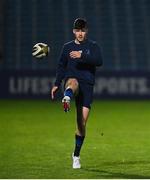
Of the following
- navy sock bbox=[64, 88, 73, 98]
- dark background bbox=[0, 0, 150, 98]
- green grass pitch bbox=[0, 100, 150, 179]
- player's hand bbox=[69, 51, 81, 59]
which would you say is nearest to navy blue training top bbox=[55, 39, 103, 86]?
player's hand bbox=[69, 51, 81, 59]

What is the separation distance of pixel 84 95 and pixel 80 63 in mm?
451

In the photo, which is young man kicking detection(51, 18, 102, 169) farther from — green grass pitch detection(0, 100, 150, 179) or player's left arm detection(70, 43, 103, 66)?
green grass pitch detection(0, 100, 150, 179)

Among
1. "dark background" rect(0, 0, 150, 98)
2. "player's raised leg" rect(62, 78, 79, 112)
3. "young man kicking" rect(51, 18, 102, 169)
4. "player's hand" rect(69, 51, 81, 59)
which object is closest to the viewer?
"player's raised leg" rect(62, 78, 79, 112)

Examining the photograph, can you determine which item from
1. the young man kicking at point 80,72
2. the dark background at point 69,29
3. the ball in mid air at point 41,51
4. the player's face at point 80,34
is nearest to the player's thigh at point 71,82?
the young man kicking at point 80,72

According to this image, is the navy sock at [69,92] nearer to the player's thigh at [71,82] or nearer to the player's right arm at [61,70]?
the player's thigh at [71,82]

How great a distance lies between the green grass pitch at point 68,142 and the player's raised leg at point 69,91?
89 centimetres

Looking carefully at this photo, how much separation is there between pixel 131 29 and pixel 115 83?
4.99 m

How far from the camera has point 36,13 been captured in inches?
1102

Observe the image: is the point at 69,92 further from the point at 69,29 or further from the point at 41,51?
the point at 69,29

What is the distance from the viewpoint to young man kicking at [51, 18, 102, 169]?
8781 millimetres

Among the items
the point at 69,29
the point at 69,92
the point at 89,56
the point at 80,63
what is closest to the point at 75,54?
the point at 89,56

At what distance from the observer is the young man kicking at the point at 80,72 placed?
8.78 m

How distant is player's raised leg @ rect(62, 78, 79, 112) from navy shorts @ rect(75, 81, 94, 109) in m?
0.10

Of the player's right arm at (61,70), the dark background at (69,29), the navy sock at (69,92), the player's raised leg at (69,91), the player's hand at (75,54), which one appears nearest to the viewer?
the player's raised leg at (69,91)
